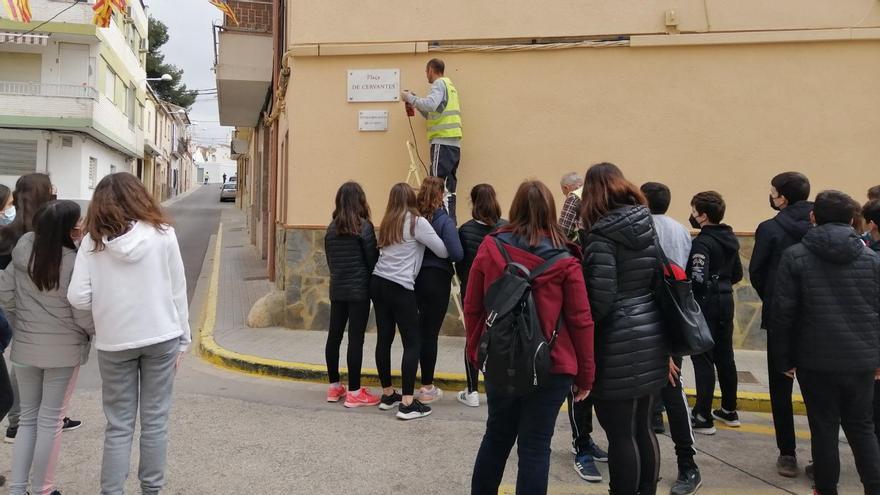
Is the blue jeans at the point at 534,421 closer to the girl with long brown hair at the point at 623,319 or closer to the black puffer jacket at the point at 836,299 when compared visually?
the girl with long brown hair at the point at 623,319

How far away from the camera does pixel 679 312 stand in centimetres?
299

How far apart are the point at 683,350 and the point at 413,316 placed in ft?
7.64

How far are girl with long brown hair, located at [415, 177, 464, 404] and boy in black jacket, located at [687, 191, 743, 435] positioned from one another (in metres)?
1.75

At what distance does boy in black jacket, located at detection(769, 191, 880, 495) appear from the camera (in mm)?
3352

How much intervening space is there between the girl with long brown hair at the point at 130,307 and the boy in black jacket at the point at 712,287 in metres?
3.45

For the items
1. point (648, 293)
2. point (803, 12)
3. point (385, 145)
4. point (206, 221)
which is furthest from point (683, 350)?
point (206, 221)

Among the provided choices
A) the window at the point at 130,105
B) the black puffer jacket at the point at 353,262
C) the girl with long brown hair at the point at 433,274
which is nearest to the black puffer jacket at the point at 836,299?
the girl with long brown hair at the point at 433,274

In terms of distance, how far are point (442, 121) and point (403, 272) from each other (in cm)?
280

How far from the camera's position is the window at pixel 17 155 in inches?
925

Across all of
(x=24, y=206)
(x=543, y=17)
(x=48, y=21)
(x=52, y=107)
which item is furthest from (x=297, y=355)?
(x=48, y=21)

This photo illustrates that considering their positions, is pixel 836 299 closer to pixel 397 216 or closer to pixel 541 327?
pixel 541 327

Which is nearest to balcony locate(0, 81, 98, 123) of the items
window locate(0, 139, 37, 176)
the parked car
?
window locate(0, 139, 37, 176)

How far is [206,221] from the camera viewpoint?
27484 mm

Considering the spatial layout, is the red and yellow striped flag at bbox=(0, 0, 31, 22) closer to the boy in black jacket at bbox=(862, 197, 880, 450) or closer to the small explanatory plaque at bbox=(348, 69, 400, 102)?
the small explanatory plaque at bbox=(348, 69, 400, 102)
